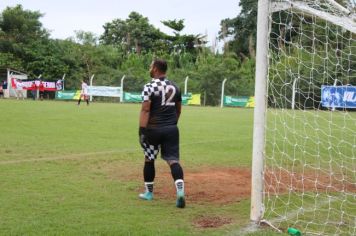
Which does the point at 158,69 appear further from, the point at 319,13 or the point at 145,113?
the point at 319,13

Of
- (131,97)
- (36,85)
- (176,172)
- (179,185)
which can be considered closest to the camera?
(179,185)

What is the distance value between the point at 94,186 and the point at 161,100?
1.81m

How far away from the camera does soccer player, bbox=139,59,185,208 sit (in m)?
6.61

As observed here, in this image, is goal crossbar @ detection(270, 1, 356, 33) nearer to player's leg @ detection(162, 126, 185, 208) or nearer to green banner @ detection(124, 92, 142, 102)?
player's leg @ detection(162, 126, 185, 208)

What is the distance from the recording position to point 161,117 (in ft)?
22.1

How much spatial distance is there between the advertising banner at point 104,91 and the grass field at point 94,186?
28.7 meters

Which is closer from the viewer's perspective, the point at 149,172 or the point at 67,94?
the point at 149,172

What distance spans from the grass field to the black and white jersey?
1065mm

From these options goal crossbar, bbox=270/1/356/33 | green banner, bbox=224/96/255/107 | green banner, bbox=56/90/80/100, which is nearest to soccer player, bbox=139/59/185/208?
goal crossbar, bbox=270/1/356/33

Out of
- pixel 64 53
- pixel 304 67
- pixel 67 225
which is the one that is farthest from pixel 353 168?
pixel 64 53

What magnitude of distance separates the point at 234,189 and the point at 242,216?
1.65m

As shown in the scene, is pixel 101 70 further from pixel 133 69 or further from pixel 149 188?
pixel 149 188

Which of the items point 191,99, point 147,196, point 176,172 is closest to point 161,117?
point 176,172

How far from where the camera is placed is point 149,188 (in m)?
6.92
